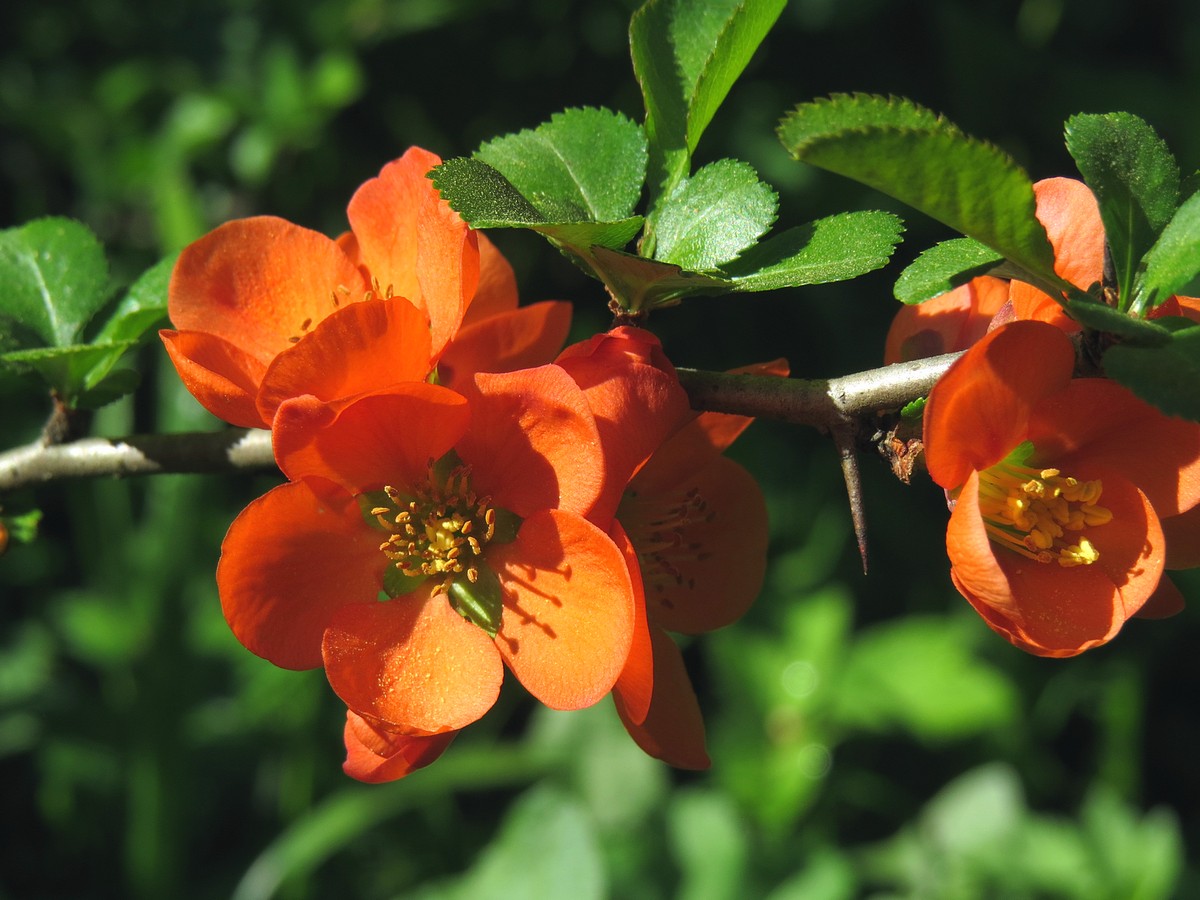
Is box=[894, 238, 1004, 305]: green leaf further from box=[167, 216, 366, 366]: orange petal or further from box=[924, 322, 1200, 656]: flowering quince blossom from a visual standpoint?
box=[167, 216, 366, 366]: orange petal

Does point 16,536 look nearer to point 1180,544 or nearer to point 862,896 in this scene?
point 1180,544

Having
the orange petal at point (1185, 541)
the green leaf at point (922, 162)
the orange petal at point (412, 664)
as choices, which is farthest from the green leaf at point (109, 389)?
the orange petal at point (1185, 541)

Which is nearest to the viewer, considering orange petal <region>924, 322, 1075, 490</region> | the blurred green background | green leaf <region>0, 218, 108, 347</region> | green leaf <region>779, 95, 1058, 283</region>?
green leaf <region>779, 95, 1058, 283</region>

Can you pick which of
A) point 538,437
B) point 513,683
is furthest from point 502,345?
point 513,683

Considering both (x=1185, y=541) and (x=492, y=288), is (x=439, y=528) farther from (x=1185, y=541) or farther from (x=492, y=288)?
(x=1185, y=541)

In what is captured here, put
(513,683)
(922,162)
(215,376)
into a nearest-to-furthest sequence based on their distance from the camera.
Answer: (922,162) < (215,376) < (513,683)

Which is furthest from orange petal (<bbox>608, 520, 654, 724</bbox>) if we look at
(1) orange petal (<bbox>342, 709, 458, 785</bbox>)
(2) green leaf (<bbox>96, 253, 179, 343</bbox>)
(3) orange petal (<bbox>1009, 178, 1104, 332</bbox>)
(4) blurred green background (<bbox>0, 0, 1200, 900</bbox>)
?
(4) blurred green background (<bbox>0, 0, 1200, 900</bbox>)
